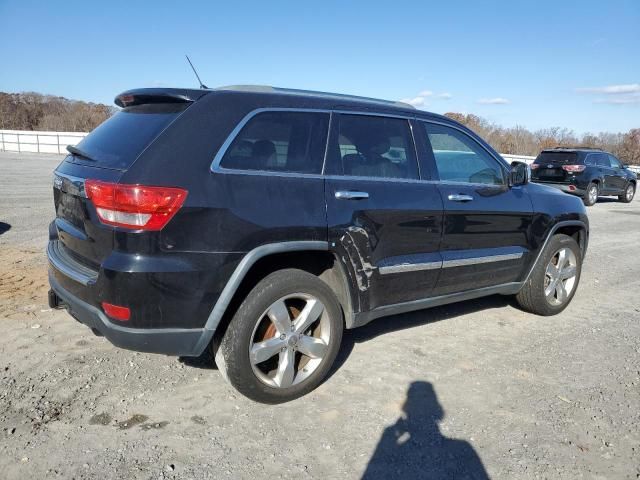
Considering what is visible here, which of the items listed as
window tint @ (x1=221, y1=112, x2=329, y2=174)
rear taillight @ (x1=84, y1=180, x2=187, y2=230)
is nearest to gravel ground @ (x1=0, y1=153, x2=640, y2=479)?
rear taillight @ (x1=84, y1=180, x2=187, y2=230)

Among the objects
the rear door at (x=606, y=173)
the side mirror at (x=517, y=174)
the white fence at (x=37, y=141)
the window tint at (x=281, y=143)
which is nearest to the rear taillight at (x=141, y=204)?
the window tint at (x=281, y=143)

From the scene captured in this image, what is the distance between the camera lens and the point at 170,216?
2689mm

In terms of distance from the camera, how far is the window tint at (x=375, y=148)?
349 cm

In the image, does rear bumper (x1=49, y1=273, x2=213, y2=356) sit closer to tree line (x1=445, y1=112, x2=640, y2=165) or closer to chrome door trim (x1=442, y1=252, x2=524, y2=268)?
chrome door trim (x1=442, y1=252, x2=524, y2=268)

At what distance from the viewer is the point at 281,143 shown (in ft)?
10.5

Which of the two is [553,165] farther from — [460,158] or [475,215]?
[475,215]

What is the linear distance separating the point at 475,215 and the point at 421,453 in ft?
6.63

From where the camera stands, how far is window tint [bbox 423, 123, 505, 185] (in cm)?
407

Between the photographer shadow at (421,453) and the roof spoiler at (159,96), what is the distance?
7.38 ft

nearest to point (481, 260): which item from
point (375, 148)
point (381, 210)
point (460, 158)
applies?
point (460, 158)

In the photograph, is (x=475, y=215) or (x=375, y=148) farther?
(x=475, y=215)

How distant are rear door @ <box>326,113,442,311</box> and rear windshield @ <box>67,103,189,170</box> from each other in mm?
1058

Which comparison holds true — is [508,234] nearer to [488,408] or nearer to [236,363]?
[488,408]

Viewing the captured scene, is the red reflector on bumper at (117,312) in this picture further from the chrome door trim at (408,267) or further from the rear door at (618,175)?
the rear door at (618,175)
